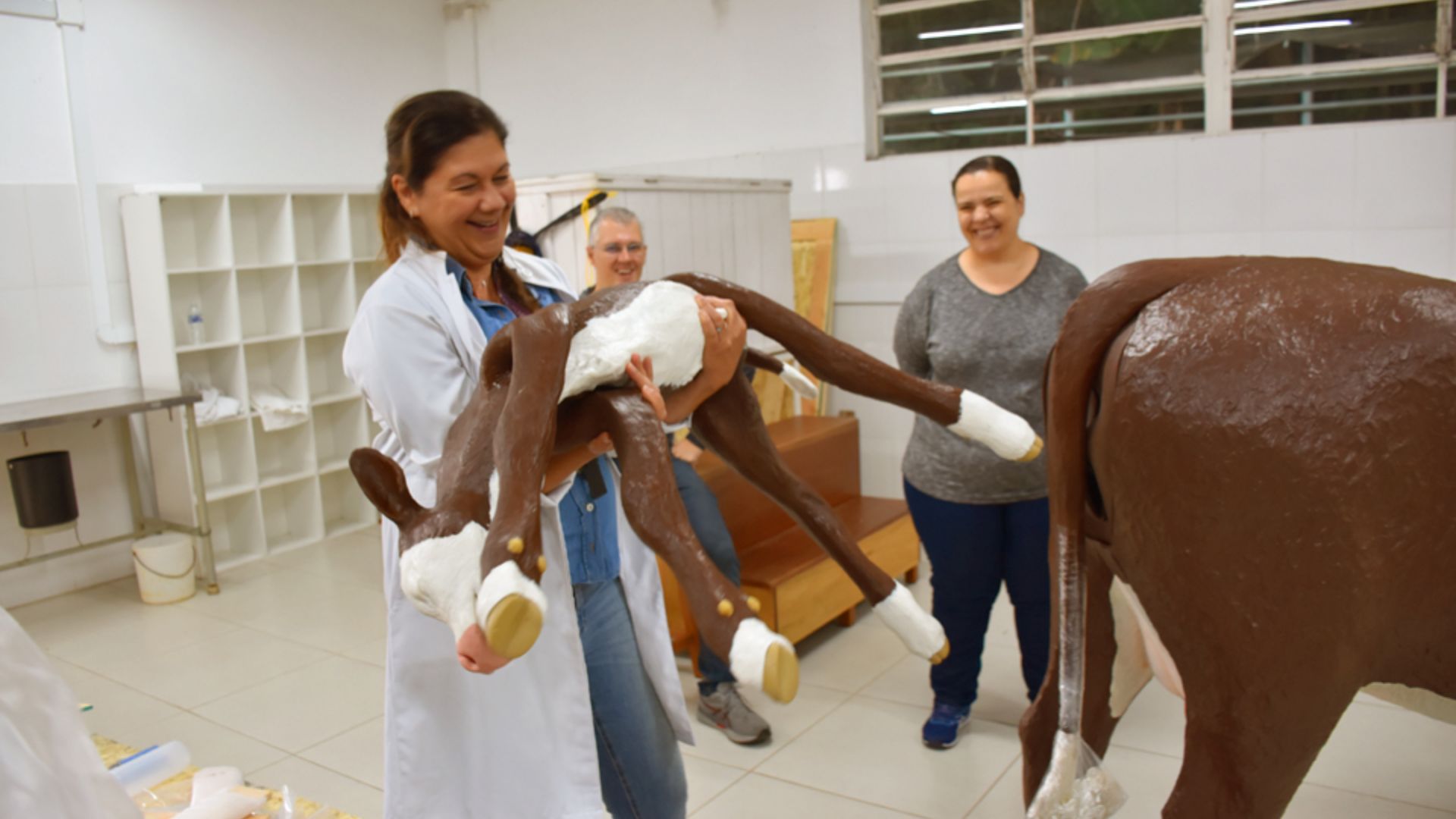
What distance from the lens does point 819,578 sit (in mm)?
3906

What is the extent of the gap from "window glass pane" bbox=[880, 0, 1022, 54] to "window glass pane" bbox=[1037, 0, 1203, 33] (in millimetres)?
133

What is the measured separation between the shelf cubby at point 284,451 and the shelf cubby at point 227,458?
0.35ft

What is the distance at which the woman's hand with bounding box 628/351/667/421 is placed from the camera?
106 cm

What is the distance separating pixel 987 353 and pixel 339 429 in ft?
15.1

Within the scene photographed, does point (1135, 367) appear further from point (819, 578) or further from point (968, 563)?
point (819, 578)

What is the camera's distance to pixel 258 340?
5633mm

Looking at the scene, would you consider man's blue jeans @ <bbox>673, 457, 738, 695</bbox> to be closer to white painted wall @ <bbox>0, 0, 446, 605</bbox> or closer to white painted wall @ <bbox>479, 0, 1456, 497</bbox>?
white painted wall @ <bbox>479, 0, 1456, 497</bbox>

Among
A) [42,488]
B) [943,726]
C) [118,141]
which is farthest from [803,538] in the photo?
[118,141]

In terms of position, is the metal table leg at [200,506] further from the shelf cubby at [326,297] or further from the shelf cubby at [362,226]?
the shelf cubby at [362,226]

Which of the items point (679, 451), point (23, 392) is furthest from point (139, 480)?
point (679, 451)

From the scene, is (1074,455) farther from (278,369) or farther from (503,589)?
(278,369)

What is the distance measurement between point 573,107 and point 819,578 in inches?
147

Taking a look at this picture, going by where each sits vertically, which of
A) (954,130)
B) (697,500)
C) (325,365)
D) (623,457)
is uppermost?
(954,130)

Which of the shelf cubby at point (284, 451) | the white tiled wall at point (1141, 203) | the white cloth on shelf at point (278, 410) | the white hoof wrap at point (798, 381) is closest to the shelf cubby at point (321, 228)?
the white cloth on shelf at point (278, 410)
